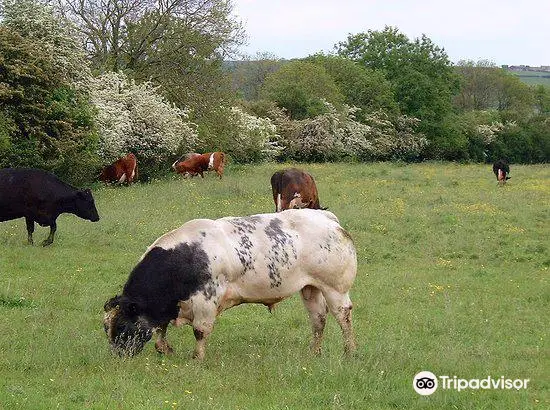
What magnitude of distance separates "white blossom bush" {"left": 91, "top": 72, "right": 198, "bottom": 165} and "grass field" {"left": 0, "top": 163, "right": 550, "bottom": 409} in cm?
845

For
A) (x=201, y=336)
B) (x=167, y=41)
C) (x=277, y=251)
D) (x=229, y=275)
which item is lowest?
(x=201, y=336)

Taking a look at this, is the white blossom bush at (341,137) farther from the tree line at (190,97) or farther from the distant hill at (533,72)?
the distant hill at (533,72)

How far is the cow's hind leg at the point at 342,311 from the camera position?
9227 mm

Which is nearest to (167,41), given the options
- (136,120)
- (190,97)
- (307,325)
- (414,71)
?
(190,97)

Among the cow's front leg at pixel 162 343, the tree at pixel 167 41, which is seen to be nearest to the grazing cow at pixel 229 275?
the cow's front leg at pixel 162 343

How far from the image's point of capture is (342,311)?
9.25 metres

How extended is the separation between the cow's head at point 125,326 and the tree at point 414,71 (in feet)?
198

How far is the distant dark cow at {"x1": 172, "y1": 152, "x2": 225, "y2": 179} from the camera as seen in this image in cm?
3438

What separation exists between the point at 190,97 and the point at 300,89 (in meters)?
20.0

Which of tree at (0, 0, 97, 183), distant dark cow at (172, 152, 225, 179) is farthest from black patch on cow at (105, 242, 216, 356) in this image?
distant dark cow at (172, 152, 225, 179)

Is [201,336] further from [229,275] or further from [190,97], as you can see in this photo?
[190,97]

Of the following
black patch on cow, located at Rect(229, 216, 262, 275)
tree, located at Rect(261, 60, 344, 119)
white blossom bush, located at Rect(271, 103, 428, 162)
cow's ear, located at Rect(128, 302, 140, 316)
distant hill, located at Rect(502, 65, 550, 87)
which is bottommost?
white blossom bush, located at Rect(271, 103, 428, 162)

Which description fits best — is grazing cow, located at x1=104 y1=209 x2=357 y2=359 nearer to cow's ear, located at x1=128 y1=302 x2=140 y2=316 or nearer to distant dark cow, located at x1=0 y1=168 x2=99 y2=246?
cow's ear, located at x1=128 y1=302 x2=140 y2=316

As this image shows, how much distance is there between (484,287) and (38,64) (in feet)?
63.1
